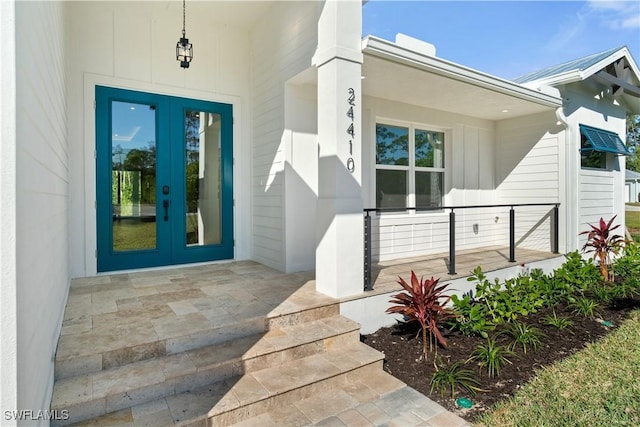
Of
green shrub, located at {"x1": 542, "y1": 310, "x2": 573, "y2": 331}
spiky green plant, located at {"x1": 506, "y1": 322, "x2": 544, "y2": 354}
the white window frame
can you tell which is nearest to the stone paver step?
spiky green plant, located at {"x1": 506, "y1": 322, "x2": 544, "y2": 354}

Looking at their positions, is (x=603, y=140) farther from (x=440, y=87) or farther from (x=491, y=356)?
(x=491, y=356)

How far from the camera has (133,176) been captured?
15.5 ft

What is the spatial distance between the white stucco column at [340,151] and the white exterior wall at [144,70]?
2181mm

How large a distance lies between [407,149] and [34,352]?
565cm

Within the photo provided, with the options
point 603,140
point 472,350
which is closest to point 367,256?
point 472,350

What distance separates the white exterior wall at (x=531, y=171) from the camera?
6250mm

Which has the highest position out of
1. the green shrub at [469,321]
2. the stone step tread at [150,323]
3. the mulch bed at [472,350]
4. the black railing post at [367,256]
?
the black railing post at [367,256]

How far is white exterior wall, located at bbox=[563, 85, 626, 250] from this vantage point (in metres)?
6.12

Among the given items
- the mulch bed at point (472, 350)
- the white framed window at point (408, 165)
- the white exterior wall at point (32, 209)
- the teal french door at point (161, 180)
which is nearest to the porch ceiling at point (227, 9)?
the teal french door at point (161, 180)

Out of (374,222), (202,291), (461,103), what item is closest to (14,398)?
(202,291)

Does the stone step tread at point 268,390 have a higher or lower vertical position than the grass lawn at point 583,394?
higher

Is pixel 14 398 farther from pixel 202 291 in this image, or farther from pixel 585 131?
pixel 585 131

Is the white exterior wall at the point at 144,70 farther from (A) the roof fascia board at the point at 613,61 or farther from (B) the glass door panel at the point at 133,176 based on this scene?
(A) the roof fascia board at the point at 613,61

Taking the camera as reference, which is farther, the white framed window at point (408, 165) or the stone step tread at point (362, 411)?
the white framed window at point (408, 165)
